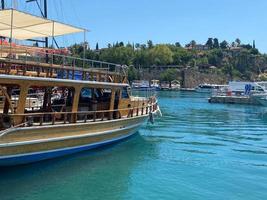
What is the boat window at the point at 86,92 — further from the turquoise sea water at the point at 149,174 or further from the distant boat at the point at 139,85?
the distant boat at the point at 139,85

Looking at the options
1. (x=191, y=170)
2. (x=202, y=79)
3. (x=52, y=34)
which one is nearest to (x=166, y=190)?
(x=191, y=170)

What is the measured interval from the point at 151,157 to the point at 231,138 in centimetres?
905

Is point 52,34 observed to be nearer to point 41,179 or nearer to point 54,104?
point 54,104

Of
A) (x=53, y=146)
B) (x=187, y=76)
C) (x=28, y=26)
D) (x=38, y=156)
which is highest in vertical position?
(x=187, y=76)

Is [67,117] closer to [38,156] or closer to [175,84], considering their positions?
[38,156]

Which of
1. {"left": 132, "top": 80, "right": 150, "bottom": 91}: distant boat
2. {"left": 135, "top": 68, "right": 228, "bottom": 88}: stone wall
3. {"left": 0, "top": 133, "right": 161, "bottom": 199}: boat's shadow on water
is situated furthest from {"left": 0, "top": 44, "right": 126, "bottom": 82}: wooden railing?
{"left": 135, "top": 68, "right": 228, "bottom": 88}: stone wall

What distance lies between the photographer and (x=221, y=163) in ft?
65.5

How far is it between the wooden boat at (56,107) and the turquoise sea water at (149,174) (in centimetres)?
75

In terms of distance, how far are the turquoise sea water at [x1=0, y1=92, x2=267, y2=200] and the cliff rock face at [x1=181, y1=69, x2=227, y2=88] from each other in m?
161

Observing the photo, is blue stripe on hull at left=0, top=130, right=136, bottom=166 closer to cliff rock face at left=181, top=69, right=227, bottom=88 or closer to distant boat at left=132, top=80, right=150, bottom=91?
distant boat at left=132, top=80, right=150, bottom=91

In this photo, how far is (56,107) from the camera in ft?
69.2

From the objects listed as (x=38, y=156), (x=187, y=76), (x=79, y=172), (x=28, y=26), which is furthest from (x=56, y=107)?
(x=187, y=76)

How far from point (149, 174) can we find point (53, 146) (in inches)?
155

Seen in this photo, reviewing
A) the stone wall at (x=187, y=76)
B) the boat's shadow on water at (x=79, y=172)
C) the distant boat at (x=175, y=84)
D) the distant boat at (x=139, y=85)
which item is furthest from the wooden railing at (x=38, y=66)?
the distant boat at (x=175, y=84)
